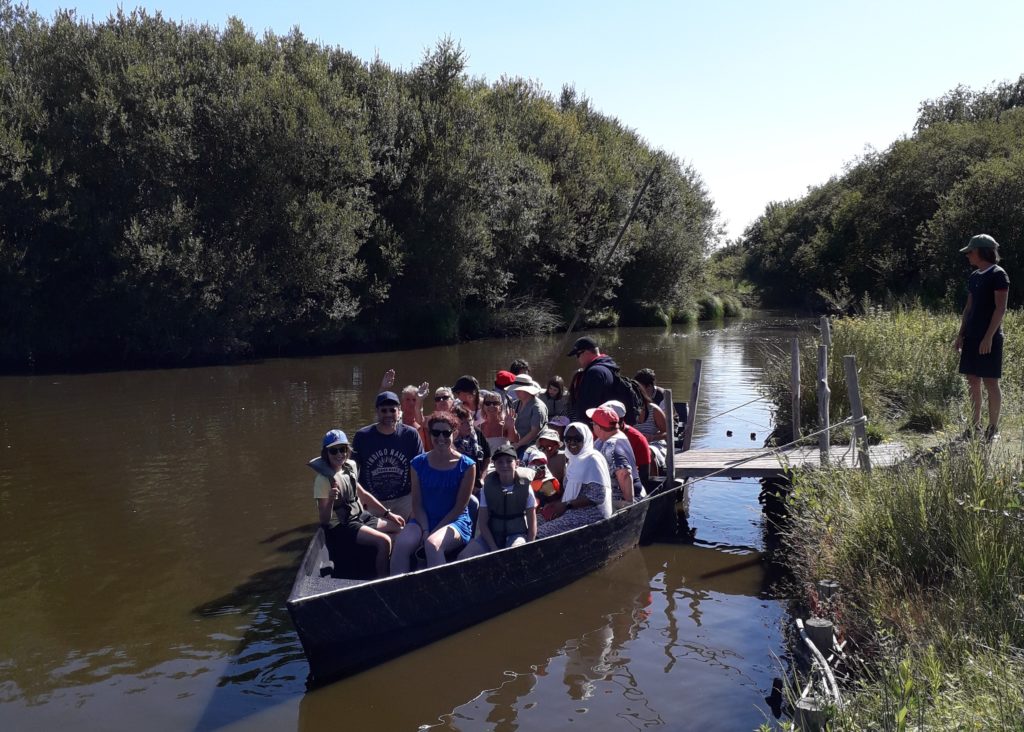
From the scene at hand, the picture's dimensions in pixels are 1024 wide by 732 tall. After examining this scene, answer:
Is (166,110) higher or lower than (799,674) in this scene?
higher

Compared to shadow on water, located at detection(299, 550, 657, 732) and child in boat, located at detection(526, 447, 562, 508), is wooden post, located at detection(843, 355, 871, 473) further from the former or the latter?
child in boat, located at detection(526, 447, 562, 508)

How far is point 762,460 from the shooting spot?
9836 mm

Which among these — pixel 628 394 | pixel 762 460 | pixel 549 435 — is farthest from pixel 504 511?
pixel 762 460

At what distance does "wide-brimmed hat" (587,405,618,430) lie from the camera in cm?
824

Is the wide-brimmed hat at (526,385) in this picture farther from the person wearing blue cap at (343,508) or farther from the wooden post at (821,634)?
the wooden post at (821,634)

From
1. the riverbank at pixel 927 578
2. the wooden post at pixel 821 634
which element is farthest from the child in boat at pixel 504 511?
the wooden post at pixel 821 634

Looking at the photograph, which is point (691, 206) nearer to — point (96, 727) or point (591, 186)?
point (591, 186)

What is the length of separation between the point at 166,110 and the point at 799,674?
2481 cm

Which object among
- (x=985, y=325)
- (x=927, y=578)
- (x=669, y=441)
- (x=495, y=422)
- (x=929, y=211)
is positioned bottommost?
(x=927, y=578)

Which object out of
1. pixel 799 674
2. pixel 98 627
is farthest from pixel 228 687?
pixel 799 674

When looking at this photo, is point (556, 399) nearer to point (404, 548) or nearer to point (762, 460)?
point (762, 460)

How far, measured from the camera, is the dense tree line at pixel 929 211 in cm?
2906

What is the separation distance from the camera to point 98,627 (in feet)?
23.8

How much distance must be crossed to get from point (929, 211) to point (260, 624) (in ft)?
115
